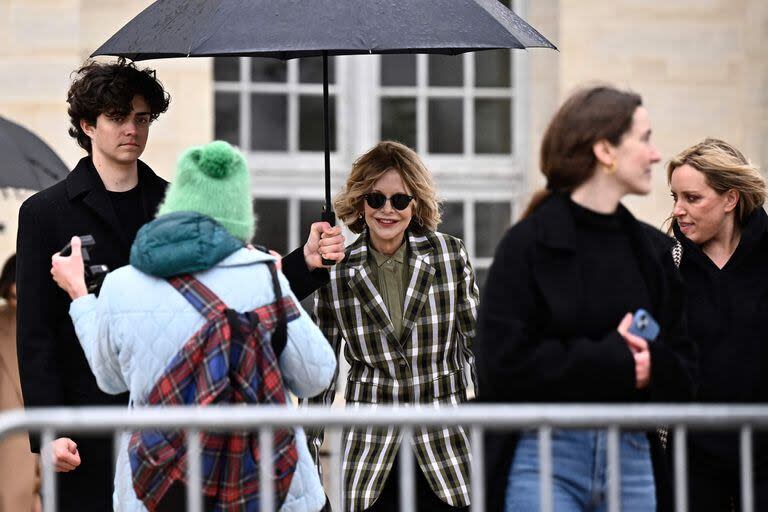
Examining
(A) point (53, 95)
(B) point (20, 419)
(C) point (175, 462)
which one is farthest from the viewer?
(A) point (53, 95)

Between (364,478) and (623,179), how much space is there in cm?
171

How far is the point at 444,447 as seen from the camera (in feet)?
19.0

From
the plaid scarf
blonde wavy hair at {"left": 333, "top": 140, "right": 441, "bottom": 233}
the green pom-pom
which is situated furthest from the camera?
blonde wavy hair at {"left": 333, "top": 140, "right": 441, "bottom": 233}

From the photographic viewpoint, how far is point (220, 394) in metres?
4.46

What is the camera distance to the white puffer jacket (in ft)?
14.7

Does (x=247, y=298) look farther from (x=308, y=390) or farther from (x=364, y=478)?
(x=364, y=478)

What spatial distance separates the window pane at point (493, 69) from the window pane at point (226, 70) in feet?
5.00

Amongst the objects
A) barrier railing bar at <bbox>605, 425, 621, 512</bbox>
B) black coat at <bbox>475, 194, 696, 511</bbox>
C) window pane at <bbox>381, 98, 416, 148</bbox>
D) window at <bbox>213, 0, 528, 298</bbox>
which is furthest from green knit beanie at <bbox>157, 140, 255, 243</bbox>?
window pane at <bbox>381, 98, 416, 148</bbox>

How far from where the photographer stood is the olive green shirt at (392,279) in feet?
19.3

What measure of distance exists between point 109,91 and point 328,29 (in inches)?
28.1

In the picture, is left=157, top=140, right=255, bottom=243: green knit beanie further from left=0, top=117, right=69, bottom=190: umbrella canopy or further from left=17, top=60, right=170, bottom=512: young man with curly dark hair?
left=0, top=117, right=69, bottom=190: umbrella canopy

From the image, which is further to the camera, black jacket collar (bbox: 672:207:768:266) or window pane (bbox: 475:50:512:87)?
window pane (bbox: 475:50:512:87)

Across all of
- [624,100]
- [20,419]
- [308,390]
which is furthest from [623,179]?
[20,419]

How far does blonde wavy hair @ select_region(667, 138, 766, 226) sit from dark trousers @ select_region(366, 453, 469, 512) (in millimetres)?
1341
